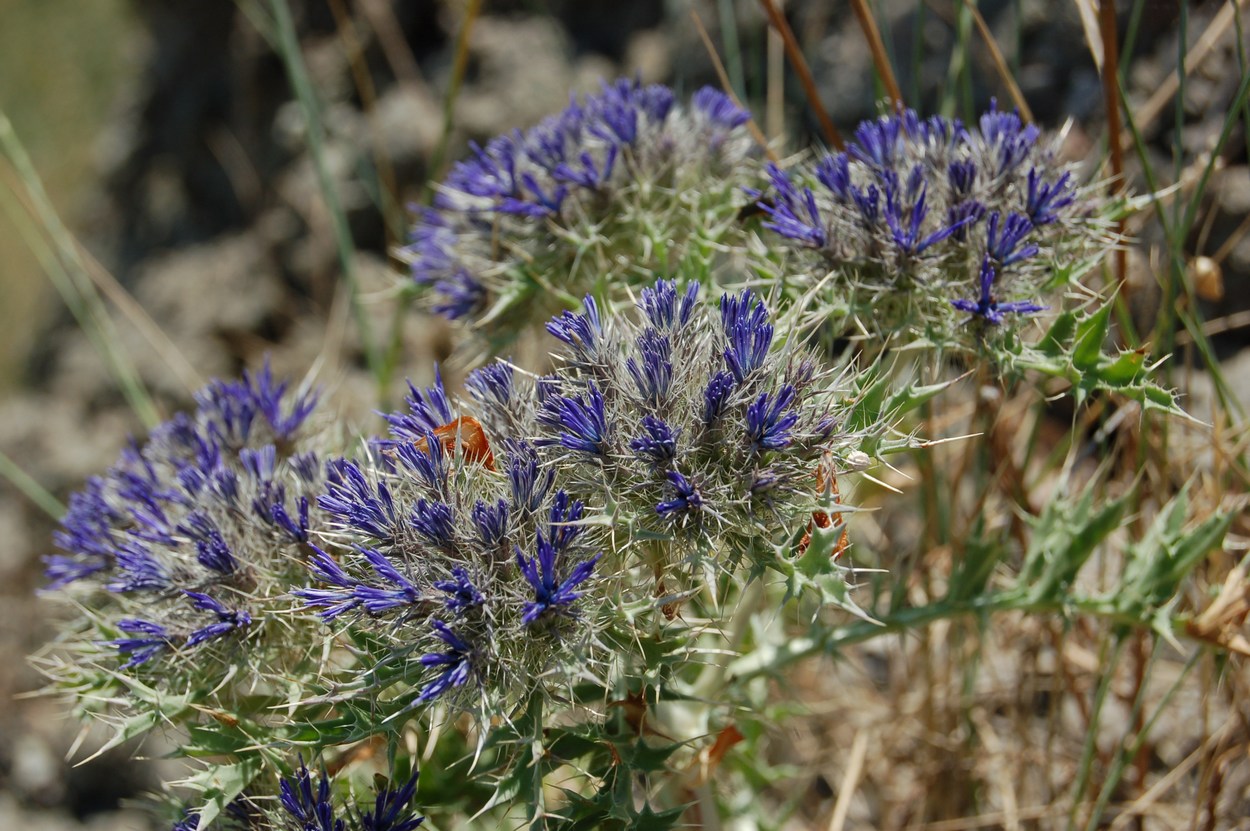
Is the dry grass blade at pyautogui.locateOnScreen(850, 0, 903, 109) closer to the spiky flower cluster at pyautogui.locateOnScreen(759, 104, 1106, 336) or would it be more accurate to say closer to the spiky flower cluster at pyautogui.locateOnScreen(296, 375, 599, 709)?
the spiky flower cluster at pyautogui.locateOnScreen(759, 104, 1106, 336)

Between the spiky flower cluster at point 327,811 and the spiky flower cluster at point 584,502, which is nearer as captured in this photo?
the spiky flower cluster at point 584,502

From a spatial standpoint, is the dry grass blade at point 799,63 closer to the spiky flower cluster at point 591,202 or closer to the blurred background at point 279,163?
the spiky flower cluster at point 591,202

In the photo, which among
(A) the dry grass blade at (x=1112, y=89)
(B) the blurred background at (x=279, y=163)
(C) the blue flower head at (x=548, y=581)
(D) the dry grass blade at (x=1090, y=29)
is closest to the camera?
(C) the blue flower head at (x=548, y=581)

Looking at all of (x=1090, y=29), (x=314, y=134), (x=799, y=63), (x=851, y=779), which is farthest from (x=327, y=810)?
(x=1090, y=29)

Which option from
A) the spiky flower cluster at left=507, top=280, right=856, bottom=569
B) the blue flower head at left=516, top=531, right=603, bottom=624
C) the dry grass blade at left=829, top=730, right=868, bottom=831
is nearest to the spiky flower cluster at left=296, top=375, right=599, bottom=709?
the blue flower head at left=516, top=531, right=603, bottom=624

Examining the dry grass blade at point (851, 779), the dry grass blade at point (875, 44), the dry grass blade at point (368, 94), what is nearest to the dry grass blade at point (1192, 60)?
the dry grass blade at point (875, 44)

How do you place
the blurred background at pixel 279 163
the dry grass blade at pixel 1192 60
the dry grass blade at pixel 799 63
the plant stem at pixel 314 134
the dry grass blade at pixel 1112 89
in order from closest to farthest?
the dry grass blade at pixel 1112 89 < the dry grass blade at pixel 799 63 < the dry grass blade at pixel 1192 60 < the plant stem at pixel 314 134 < the blurred background at pixel 279 163

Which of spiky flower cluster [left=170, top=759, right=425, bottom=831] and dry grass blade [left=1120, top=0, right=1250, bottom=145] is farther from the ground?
dry grass blade [left=1120, top=0, right=1250, bottom=145]

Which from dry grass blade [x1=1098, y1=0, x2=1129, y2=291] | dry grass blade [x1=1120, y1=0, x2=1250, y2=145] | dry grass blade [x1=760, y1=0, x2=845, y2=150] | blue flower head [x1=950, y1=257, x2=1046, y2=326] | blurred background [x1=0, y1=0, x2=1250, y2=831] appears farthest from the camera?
blurred background [x1=0, y1=0, x2=1250, y2=831]
